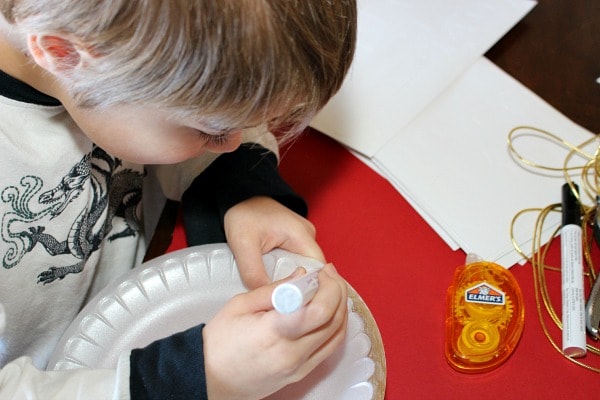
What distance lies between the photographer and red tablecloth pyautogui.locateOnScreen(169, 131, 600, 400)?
695mm

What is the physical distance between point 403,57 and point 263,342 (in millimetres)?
459

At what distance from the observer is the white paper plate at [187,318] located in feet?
2.10

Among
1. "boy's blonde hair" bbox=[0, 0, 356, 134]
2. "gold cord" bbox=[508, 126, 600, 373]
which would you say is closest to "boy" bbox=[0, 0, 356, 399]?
"boy's blonde hair" bbox=[0, 0, 356, 134]

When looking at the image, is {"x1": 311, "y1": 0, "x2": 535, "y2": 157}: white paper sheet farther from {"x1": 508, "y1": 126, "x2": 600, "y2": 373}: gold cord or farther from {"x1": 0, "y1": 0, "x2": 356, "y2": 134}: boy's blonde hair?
{"x1": 0, "y1": 0, "x2": 356, "y2": 134}: boy's blonde hair

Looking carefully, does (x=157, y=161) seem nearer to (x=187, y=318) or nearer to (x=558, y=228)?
(x=187, y=318)

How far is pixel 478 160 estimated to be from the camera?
32.6 inches

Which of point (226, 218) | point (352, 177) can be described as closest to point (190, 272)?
point (226, 218)

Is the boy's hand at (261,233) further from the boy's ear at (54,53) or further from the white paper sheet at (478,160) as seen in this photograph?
the boy's ear at (54,53)

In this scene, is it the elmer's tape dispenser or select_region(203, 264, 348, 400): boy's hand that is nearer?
select_region(203, 264, 348, 400): boy's hand

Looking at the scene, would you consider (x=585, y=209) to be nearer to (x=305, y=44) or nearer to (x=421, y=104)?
(x=421, y=104)

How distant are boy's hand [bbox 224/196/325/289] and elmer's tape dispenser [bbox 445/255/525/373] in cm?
14

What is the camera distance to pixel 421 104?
2.86ft

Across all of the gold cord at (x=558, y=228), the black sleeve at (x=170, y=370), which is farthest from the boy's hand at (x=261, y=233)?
the gold cord at (x=558, y=228)

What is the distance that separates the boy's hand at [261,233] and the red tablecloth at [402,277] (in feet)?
0.18
